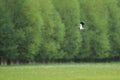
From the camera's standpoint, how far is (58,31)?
77812mm

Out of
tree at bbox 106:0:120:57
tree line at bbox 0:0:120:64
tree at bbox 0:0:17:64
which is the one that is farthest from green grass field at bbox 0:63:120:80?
tree at bbox 106:0:120:57

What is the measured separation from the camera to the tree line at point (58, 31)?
70062mm

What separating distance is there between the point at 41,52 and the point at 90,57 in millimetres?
11990

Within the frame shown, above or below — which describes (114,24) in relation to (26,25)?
above

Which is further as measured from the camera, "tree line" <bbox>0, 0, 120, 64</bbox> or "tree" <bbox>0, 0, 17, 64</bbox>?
"tree line" <bbox>0, 0, 120, 64</bbox>

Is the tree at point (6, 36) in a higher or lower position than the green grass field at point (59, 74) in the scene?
higher

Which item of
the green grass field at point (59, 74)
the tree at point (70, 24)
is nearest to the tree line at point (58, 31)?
the tree at point (70, 24)

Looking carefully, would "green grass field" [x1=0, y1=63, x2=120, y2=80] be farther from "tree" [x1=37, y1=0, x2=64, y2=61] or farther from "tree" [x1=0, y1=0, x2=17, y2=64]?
"tree" [x1=37, y1=0, x2=64, y2=61]

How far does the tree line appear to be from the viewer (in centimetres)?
7006

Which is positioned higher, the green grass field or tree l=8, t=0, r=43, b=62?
tree l=8, t=0, r=43, b=62

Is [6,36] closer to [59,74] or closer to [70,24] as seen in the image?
[70,24]

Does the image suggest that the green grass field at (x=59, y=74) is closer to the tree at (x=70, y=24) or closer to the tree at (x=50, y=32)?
the tree at (x=50, y=32)

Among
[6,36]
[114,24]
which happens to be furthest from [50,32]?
[114,24]

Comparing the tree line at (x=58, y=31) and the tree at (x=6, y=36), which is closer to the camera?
the tree at (x=6, y=36)
